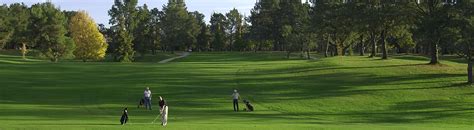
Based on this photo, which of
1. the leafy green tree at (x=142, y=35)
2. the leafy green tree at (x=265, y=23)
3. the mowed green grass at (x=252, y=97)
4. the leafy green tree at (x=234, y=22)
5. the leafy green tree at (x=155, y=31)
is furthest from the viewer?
the leafy green tree at (x=234, y=22)

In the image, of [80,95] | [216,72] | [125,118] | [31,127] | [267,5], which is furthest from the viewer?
[267,5]

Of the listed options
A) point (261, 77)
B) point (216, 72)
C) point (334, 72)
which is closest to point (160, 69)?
point (216, 72)

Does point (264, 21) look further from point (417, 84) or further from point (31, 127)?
point (31, 127)

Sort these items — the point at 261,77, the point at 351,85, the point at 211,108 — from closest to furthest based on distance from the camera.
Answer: the point at 211,108 < the point at 351,85 < the point at 261,77

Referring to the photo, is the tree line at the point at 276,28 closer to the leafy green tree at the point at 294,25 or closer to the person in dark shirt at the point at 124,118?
the leafy green tree at the point at 294,25

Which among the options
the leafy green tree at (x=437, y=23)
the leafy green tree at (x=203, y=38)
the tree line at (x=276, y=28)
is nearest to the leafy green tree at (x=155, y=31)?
the tree line at (x=276, y=28)

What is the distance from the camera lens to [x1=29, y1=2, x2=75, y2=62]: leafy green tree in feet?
334

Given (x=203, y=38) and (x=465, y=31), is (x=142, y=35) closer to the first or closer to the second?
(x=203, y=38)

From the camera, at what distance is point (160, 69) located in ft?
221

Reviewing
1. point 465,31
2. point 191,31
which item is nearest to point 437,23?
point 465,31

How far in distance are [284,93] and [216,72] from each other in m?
18.2

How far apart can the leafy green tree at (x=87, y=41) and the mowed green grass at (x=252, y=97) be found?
37.2 m

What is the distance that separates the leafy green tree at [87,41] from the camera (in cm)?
10350

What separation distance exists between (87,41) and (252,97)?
65.9 meters
